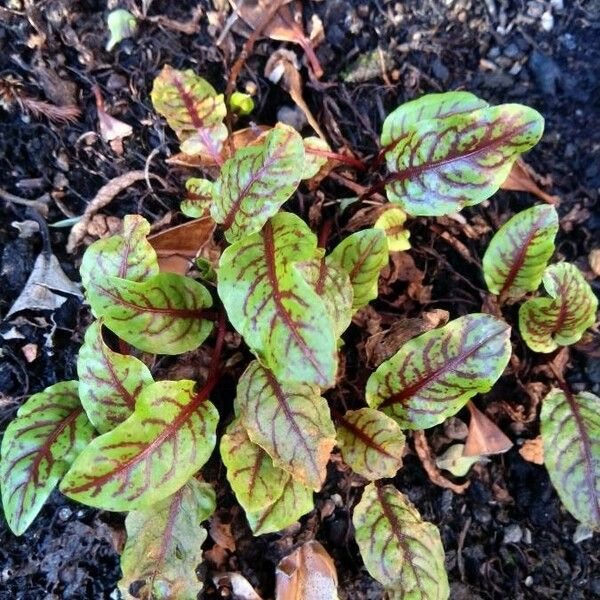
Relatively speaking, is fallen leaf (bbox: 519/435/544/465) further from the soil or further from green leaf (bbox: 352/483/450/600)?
green leaf (bbox: 352/483/450/600)

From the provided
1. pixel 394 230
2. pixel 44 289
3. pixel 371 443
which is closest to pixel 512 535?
pixel 371 443

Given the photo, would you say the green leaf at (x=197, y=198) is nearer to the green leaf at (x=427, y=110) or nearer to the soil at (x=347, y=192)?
the soil at (x=347, y=192)

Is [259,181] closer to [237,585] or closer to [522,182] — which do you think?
[522,182]

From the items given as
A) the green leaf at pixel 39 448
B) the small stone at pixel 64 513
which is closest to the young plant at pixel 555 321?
the green leaf at pixel 39 448

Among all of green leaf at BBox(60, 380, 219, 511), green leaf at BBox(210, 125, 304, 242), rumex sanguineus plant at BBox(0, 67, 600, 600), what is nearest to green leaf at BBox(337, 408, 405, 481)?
rumex sanguineus plant at BBox(0, 67, 600, 600)

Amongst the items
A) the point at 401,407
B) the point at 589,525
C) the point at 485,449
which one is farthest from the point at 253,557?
the point at 589,525
